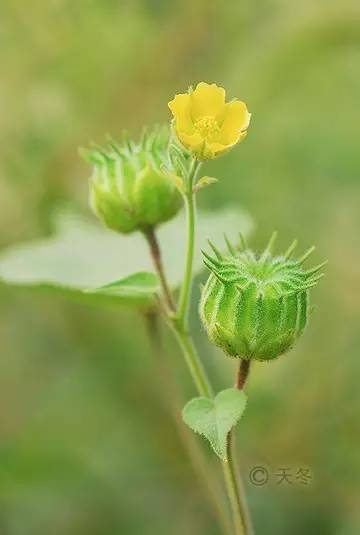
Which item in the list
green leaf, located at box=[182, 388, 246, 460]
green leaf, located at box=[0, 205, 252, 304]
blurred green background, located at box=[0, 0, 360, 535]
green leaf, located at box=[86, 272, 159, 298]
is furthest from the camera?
blurred green background, located at box=[0, 0, 360, 535]

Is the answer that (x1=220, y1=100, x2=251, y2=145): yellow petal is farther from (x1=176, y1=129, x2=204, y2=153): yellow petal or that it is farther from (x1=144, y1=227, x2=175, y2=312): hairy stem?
(x1=144, y1=227, x2=175, y2=312): hairy stem

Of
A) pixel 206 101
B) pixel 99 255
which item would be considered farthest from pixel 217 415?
pixel 99 255

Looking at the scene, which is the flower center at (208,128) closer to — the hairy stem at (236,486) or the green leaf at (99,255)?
the hairy stem at (236,486)

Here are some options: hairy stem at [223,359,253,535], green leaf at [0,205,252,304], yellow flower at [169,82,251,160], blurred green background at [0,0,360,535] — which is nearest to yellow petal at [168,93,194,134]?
yellow flower at [169,82,251,160]

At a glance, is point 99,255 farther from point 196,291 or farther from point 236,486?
point 236,486

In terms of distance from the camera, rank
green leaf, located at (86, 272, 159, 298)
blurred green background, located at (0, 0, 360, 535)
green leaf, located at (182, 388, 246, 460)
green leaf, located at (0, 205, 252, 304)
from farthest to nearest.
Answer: blurred green background, located at (0, 0, 360, 535) < green leaf, located at (0, 205, 252, 304) < green leaf, located at (86, 272, 159, 298) < green leaf, located at (182, 388, 246, 460)

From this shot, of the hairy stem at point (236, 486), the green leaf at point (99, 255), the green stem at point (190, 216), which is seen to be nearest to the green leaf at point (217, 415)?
the hairy stem at point (236, 486)

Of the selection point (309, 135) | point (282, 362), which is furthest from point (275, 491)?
point (309, 135)
